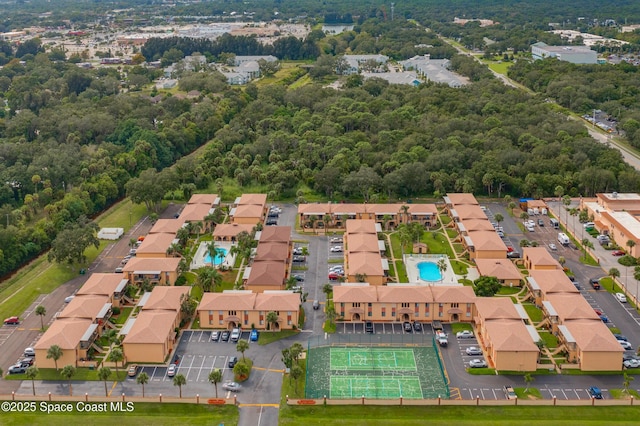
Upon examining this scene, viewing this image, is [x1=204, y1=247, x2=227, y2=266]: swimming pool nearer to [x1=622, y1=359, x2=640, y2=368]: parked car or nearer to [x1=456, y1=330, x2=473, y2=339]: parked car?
[x1=456, y1=330, x2=473, y2=339]: parked car

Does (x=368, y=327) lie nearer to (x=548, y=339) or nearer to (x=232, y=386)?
(x=232, y=386)

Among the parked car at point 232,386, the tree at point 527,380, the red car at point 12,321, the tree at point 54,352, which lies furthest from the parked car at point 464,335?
the red car at point 12,321

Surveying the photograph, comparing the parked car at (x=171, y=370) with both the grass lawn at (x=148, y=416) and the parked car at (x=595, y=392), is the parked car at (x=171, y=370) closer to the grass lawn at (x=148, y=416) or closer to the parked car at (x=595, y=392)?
the grass lawn at (x=148, y=416)

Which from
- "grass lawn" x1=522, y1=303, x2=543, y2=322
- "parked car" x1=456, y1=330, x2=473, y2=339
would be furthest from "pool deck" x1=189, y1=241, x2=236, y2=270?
"grass lawn" x1=522, y1=303, x2=543, y2=322

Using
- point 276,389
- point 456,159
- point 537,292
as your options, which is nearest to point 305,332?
point 276,389

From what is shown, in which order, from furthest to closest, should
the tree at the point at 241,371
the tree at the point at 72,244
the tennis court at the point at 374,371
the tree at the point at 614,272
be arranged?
the tree at the point at 72,244 → the tree at the point at 614,272 → the tree at the point at 241,371 → the tennis court at the point at 374,371

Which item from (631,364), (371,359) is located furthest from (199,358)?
(631,364)
